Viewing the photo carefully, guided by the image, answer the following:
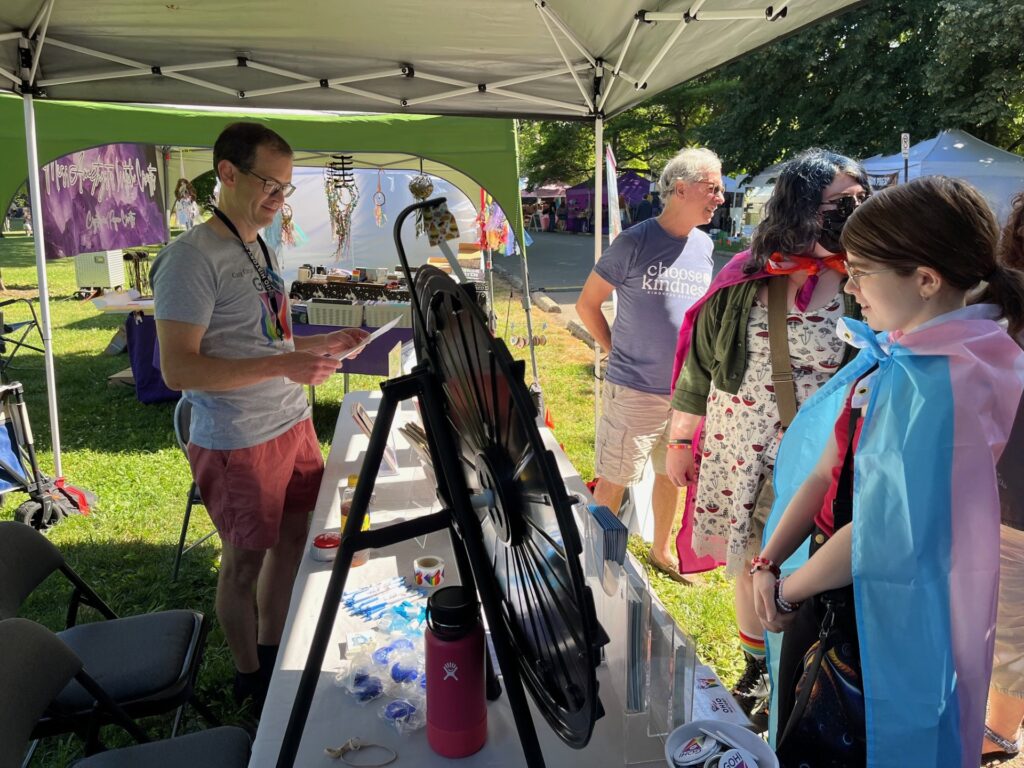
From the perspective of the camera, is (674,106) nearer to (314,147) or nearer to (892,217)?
(314,147)

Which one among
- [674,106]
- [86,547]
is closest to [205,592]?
[86,547]

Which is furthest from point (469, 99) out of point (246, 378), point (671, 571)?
point (671, 571)

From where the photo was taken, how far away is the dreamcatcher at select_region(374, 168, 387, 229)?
949 cm

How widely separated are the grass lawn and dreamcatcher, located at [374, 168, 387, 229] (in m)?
3.30

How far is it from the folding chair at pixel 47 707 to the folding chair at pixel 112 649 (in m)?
0.10

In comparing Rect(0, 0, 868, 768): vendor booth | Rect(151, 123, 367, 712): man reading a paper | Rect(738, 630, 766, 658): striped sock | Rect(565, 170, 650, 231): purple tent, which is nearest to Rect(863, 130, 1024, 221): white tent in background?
Rect(0, 0, 868, 768): vendor booth

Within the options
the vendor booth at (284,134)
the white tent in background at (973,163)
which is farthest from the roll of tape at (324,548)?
the white tent in background at (973,163)

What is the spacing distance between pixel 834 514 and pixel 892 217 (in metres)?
0.54

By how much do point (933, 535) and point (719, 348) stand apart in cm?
92

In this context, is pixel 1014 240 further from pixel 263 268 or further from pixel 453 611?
pixel 263 268

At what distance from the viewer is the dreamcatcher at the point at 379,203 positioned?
31.1 ft

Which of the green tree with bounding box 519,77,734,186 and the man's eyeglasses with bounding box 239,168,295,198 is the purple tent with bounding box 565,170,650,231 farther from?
the man's eyeglasses with bounding box 239,168,295,198

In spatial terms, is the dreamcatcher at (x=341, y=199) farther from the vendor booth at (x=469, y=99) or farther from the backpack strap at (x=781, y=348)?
the backpack strap at (x=781, y=348)

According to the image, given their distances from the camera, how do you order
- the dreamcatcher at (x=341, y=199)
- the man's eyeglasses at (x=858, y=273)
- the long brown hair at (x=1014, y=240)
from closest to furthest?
the man's eyeglasses at (x=858, y=273), the long brown hair at (x=1014, y=240), the dreamcatcher at (x=341, y=199)
